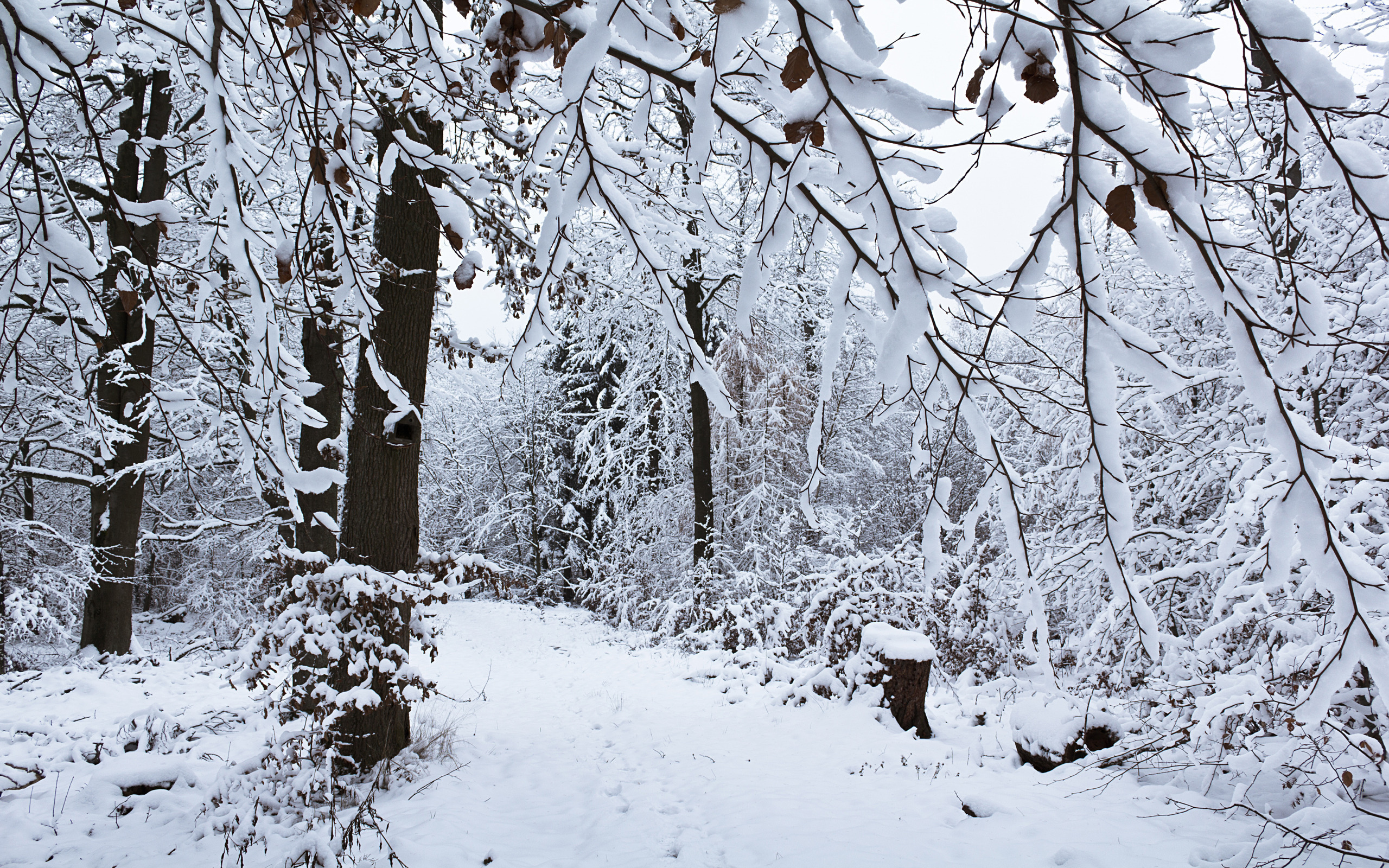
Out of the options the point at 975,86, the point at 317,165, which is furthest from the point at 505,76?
the point at 975,86

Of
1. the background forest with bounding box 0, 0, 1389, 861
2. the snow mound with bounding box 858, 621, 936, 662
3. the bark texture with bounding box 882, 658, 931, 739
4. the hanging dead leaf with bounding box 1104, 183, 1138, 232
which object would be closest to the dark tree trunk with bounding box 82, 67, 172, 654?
the background forest with bounding box 0, 0, 1389, 861

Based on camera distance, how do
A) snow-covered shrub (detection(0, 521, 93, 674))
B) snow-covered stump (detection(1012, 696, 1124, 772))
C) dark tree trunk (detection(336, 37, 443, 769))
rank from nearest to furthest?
dark tree trunk (detection(336, 37, 443, 769)), snow-covered stump (detection(1012, 696, 1124, 772)), snow-covered shrub (detection(0, 521, 93, 674))

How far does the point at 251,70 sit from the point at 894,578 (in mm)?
7621

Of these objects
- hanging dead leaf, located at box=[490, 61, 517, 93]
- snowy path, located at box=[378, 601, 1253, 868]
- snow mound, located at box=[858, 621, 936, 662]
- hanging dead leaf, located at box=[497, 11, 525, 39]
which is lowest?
snowy path, located at box=[378, 601, 1253, 868]

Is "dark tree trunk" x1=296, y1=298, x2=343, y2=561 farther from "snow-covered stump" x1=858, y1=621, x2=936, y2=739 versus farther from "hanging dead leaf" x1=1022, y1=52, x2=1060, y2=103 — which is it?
"hanging dead leaf" x1=1022, y1=52, x2=1060, y2=103

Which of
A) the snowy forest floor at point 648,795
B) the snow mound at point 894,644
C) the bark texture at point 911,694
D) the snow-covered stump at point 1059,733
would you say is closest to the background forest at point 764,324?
the snow-covered stump at point 1059,733

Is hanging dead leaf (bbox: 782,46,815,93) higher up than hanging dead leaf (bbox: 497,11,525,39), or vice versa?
hanging dead leaf (bbox: 497,11,525,39)

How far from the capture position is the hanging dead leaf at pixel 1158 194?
108cm

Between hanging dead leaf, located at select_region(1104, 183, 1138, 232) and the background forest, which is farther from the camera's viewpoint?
the background forest

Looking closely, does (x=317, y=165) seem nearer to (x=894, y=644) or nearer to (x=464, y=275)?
(x=464, y=275)

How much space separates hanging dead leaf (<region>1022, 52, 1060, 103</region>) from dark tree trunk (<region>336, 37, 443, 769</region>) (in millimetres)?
3662

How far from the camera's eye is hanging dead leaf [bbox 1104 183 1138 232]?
1.03 metres

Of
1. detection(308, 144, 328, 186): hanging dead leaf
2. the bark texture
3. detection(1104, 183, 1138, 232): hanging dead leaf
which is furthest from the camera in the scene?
the bark texture

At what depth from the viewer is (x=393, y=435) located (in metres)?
4.15
